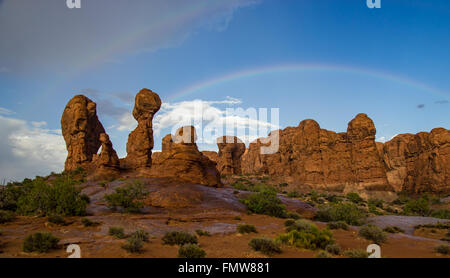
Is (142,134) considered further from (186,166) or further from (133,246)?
(133,246)

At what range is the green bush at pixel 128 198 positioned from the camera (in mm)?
21247

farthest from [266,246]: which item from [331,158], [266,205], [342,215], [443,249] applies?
[331,158]

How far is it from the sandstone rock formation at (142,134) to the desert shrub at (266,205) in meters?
29.0

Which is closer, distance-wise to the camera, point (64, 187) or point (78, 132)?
point (64, 187)

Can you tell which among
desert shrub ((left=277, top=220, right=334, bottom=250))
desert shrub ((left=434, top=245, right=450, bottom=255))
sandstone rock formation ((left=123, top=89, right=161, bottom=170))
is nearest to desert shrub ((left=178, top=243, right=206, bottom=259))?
desert shrub ((left=277, top=220, right=334, bottom=250))

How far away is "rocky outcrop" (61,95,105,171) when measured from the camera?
52.8 m

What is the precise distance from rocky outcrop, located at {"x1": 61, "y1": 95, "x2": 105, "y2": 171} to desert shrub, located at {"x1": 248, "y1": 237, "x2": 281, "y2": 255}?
49424 millimetres

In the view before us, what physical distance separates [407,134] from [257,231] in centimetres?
7621

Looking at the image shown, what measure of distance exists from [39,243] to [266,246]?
909 centimetres

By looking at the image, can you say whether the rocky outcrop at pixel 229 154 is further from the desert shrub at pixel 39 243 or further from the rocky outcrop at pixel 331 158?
the desert shrub at pixel 39 243

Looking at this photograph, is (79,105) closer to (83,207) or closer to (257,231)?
(83,207)

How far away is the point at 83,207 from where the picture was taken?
1838cm
